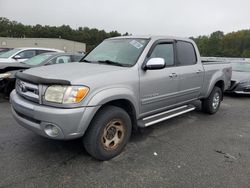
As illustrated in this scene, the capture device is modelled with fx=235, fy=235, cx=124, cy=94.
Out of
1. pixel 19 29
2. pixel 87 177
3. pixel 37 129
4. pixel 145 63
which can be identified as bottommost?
pixel 87 177

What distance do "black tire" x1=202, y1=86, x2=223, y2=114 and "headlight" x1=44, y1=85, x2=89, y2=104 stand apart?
3989mm

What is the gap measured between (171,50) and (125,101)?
164cm

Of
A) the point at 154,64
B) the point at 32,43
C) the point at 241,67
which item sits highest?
the point at 32,43

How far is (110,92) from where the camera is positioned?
10.6ft

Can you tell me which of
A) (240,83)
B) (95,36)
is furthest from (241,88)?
(95,36)

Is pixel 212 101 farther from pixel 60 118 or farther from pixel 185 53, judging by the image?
pixel 60 118

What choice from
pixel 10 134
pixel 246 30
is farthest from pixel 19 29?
pixel 10 134

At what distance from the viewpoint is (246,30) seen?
8600cm

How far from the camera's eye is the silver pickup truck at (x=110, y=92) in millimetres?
2922

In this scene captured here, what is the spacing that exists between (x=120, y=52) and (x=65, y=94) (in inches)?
63.4

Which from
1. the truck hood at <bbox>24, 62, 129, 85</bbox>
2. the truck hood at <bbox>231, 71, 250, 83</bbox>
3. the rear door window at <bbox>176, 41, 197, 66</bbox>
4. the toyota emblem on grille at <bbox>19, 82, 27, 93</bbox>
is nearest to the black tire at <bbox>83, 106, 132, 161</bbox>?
the truck hood at <bbox>24, 62, 129, 85</bbox>

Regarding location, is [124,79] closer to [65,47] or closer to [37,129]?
[37,129]

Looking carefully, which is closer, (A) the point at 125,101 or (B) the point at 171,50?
(A) the point at 125,101

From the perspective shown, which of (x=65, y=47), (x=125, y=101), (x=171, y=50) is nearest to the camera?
(x=125, y=101)
